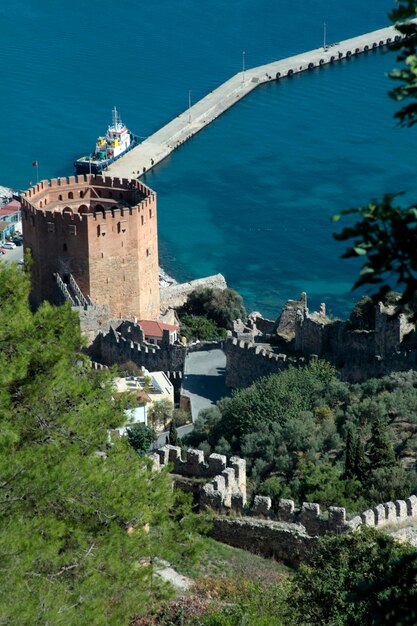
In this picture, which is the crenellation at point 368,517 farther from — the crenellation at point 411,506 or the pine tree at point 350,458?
the pine tree at point 350,458

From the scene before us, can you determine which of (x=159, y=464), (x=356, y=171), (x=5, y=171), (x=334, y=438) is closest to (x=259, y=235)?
(x=356, y=171)

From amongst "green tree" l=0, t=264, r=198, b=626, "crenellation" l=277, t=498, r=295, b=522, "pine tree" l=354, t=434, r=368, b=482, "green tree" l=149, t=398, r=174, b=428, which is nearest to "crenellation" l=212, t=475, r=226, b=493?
"crenellation" l=277, t=498, r=295, b=522

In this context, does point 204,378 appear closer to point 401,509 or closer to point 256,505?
point 256,505

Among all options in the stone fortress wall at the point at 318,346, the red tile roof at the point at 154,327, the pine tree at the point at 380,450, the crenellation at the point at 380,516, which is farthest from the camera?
the red tile roof at the point at 154,327

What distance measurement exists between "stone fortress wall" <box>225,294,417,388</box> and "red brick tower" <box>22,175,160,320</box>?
5297 mm

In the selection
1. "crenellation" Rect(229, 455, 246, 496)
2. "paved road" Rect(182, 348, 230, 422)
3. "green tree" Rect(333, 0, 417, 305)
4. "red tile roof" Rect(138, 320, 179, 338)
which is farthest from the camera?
"red tile roof" Rect(138, 320, 179, 338)

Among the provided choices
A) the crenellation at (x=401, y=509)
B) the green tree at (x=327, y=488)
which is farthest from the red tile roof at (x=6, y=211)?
the crenellation at (x=401, y=509)

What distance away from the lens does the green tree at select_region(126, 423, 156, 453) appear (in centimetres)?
2864

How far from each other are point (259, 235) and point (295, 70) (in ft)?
107

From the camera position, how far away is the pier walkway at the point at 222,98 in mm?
79812

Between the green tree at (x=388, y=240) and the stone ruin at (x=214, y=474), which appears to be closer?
the green tree at (x=388, y=240)

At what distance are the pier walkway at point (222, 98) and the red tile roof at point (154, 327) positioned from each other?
33.5 meters

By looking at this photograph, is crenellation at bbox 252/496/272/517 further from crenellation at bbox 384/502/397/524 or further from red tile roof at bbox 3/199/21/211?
red tile roof at bbox 3/199/21/211

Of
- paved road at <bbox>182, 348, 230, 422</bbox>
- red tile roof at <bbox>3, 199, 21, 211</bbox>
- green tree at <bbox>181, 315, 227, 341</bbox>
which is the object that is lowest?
paved road at <bbox>182, 348, 230, 422</bbox>
